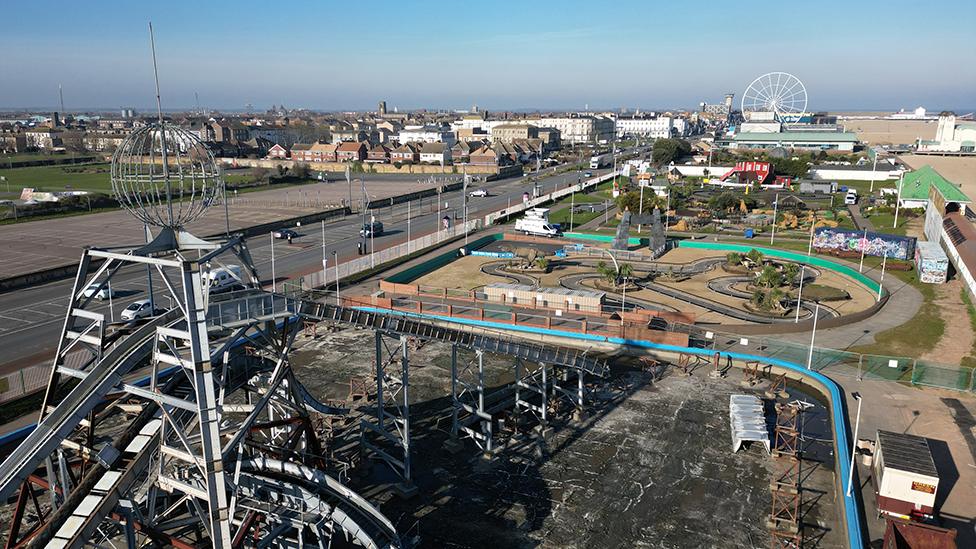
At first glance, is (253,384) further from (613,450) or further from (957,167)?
(957,167)

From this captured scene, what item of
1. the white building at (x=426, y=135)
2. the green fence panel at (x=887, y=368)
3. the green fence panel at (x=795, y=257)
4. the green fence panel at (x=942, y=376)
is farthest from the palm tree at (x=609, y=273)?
the white building at (x=426, y=135)

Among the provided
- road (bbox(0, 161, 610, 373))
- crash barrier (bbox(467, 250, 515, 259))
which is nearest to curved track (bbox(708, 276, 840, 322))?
crash barrier (bbox(467, 250, 515, 259))

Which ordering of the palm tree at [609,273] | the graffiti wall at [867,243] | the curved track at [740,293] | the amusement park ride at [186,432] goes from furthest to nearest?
the graffiti wall at [867,243] → the palm tree at [609,273] → the curved track at [740,293] → the amusement park ride at [186,432]

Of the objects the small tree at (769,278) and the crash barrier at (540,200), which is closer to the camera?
the small tree at (769,278)

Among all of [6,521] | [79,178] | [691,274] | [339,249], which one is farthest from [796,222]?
[79,178]

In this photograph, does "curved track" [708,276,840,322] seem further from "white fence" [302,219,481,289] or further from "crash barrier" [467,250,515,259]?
"white fence" [302,219,481,289]

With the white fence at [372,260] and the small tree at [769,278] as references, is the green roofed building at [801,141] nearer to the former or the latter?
the white fence at [372,260]

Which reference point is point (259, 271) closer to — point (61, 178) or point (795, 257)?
point (795, 257)
